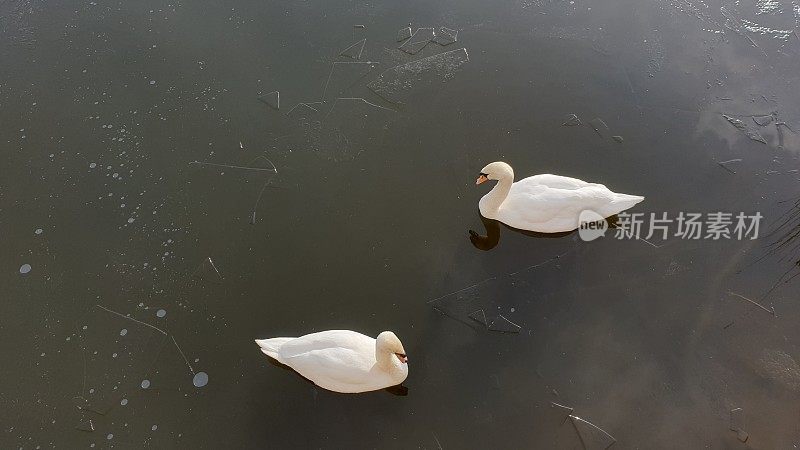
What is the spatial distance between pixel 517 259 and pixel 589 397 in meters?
1.21

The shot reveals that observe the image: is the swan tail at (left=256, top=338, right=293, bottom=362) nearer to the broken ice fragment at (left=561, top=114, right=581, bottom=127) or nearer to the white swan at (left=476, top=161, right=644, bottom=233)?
the white swan at (left=476, top=161, right=644, bottom=233)

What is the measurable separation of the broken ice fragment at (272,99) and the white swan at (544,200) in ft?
7.86

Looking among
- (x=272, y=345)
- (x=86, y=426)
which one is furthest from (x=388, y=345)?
(x=86, y=426)

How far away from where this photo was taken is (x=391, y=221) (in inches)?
181

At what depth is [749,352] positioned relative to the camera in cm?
389

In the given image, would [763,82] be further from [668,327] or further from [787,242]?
[668,327]

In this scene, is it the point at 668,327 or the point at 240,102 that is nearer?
the point at 668,327

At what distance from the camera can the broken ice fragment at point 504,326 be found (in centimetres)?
401

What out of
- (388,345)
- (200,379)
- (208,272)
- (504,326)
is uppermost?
(388,345)

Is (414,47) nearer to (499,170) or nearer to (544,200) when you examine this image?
(499,170)

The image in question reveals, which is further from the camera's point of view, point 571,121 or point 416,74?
point 416,74

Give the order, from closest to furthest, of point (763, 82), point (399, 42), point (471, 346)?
point (471, 346) → point (763, 82) → point (399, 42)

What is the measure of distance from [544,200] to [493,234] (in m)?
0.56

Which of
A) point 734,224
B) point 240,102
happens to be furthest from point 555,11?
point 240,102
